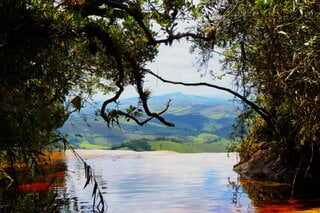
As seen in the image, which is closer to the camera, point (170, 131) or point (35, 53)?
point (35, 53)

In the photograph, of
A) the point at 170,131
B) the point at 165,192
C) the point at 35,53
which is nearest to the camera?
the point at 35,53

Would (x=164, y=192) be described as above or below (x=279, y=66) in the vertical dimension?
below

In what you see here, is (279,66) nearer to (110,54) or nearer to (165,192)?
(110,54)

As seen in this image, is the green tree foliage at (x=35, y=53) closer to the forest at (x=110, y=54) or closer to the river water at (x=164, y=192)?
the forest at (x=110, y=54)

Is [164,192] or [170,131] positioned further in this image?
[170,131]

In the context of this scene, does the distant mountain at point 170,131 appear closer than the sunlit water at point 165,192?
No

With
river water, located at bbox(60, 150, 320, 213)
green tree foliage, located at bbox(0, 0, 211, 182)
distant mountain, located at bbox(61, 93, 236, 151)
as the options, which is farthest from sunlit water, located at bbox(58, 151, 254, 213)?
distant mountain, located at bbox(61, 93, 236, 151)

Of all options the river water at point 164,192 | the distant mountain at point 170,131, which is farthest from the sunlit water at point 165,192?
the distant mountain at point 170,131

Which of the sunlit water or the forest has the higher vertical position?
the forest

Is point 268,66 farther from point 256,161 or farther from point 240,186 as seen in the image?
point 256,161

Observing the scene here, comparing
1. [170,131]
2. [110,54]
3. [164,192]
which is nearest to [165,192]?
[164,192]

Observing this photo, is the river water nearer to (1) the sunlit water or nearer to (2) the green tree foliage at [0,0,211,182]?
(1) the sunlit water

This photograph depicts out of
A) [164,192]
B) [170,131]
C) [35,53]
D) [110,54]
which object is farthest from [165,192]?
[170,131]

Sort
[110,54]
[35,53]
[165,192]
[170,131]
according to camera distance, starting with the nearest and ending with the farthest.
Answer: [35,53]
[110,54]
[165,192]
[170,131]
